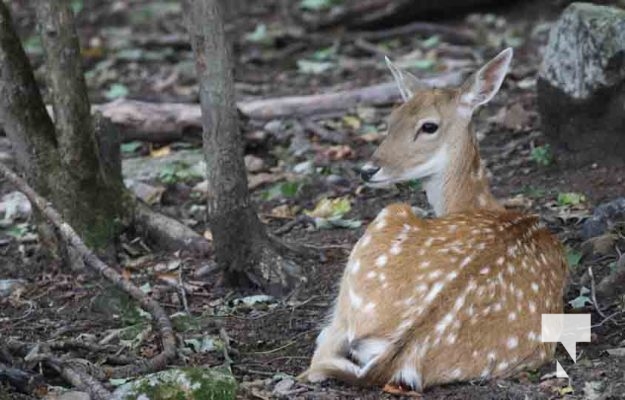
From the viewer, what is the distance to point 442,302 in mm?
5219

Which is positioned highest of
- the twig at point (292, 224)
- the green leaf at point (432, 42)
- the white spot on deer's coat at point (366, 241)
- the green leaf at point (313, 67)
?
the green leaf at point (432, 42)

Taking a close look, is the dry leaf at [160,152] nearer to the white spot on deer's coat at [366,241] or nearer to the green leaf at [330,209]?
the green leaf at [330,209]

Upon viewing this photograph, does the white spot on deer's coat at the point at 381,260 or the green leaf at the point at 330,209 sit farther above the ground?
the white spot on deer's coat at the point at 381,260

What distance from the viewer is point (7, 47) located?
6902 mm

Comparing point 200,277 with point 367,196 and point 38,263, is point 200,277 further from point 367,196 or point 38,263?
point 367,196

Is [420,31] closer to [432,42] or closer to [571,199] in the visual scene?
[432,42]

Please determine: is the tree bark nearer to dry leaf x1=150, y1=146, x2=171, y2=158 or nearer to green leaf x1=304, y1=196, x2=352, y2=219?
green leaf x1=304, y1=196, x2=352, y2=219

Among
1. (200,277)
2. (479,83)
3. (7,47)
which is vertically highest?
(7,47)

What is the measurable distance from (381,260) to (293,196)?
320 cm

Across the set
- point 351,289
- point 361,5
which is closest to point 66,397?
point 351,289

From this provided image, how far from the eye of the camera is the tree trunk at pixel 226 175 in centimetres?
641

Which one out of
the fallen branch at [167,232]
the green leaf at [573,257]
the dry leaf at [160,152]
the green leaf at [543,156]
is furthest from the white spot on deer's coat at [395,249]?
the dry leaf at [160,152]

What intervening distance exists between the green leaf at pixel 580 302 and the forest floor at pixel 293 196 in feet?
0.03

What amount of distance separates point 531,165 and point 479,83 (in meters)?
2.12
